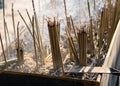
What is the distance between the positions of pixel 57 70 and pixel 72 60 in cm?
24

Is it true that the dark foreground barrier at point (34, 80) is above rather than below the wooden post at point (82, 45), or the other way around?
below

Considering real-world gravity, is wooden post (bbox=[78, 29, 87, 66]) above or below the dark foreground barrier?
above

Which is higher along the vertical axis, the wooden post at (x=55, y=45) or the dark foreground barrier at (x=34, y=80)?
the wooden post at (x=55, y=45)

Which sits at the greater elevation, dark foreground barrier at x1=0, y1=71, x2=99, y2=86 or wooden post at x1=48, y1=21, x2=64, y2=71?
wooden post at x1=48, y1=21, x2=64, y2=71

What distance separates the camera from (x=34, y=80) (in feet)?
8.07

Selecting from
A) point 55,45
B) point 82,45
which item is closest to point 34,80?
point 55,45

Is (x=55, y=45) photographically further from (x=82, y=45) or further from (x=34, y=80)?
(x=34, y=80)

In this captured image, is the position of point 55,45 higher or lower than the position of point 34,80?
higher

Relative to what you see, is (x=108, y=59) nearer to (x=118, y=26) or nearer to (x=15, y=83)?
(x=118, y=26)

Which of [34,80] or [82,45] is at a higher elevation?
[82,45]

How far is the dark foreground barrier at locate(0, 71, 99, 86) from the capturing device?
7.65 feet

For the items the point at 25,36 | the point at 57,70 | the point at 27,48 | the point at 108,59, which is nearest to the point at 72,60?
the point at 57,70

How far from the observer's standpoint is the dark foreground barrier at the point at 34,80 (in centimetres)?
233

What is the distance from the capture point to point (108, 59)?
7.86ft
